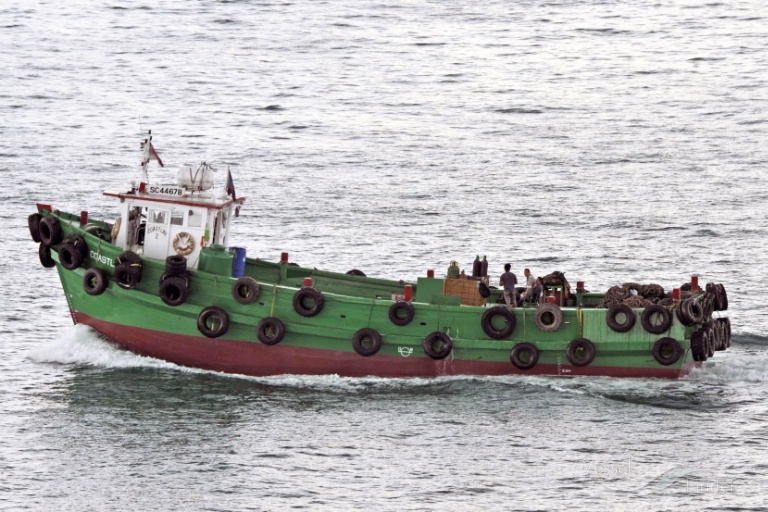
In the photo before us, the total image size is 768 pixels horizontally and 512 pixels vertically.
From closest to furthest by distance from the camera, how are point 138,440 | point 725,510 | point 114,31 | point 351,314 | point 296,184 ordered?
point 725,510 → point 138,440 → point 351,314 → point 296,184 → point 114,31

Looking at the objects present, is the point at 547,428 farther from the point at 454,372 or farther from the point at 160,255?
the point at 160,255

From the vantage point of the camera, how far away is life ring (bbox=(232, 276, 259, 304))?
32.0 metres

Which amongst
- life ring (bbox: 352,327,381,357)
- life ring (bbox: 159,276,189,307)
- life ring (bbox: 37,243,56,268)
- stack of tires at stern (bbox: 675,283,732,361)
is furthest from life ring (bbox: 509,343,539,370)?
life ring (bbox: 37,243,56,268)

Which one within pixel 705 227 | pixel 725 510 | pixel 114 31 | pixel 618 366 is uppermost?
pixel 114 31

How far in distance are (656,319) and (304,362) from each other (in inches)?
287

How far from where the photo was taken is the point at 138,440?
29.8 meters

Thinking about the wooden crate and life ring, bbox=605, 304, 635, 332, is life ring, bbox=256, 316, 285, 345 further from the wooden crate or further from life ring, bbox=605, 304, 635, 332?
life ring, bbox=605, 304, 635, 332

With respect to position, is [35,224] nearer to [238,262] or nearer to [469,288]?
[238,262]

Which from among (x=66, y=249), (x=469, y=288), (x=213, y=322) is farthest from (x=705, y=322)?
(x=66, y=249)

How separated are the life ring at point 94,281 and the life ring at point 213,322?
7.21 feet

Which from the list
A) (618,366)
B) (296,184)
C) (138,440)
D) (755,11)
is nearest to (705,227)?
(296,184)

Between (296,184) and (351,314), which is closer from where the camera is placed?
(351,314)

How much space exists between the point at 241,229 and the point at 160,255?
584 inches

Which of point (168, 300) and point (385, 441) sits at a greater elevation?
point (168, 300)
